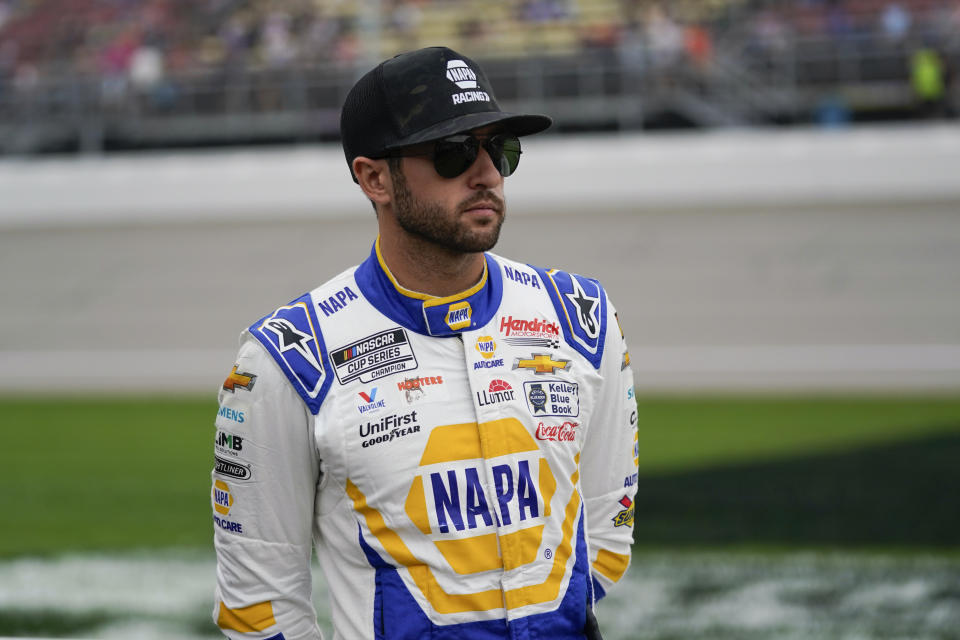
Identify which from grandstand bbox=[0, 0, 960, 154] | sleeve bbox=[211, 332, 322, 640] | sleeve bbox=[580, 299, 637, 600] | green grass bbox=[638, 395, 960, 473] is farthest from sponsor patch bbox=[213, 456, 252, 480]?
grandstand bbox=[0, 0, 960, 154]

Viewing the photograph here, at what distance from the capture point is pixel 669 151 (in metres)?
13.1

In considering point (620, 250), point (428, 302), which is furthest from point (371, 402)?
point (620, 250)

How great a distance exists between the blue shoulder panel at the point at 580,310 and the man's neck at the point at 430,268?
174 millimetres

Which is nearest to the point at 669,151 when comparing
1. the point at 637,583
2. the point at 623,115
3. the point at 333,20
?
the point at 623,115

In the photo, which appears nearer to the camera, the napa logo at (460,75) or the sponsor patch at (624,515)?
the napa logo at (460,75)

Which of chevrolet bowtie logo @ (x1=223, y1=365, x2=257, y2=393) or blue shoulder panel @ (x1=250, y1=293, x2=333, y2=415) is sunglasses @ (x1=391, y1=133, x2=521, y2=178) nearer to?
blue shoulder panel @ (x1=250, y1=293, x2=333, y2=415)

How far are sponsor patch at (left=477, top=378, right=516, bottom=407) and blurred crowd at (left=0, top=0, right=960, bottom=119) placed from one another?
11825 mm

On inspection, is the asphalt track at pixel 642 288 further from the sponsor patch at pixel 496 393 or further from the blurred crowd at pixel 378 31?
the sponsor patch at pixel 496 393

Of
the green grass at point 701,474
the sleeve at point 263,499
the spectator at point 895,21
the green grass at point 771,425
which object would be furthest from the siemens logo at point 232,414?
the spectator at point 895,21

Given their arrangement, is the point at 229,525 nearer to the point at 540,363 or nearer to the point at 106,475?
the point at 540,363

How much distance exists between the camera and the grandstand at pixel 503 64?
13.2 metres

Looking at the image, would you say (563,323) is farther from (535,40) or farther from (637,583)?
(535,40)

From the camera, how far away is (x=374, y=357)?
6.91 ft

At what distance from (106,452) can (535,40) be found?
6.95 meters
